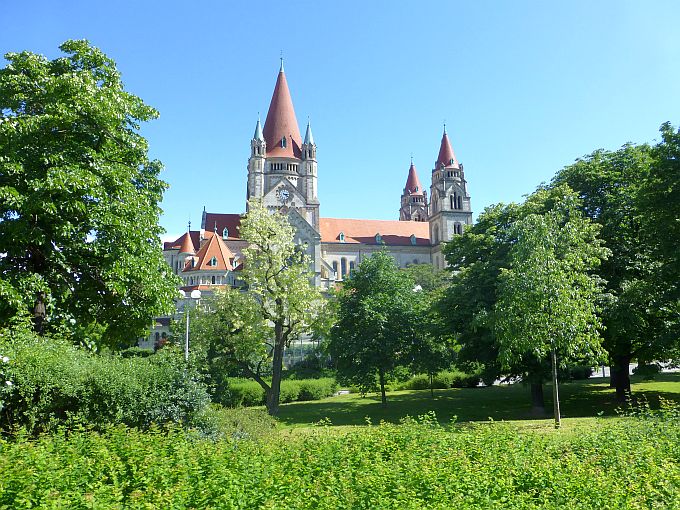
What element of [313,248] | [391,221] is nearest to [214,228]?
[313,248]

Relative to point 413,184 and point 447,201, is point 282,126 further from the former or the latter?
point 413,184

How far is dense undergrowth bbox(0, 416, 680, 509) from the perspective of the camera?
666cm

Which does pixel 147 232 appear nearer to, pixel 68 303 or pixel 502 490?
pixel 68 303

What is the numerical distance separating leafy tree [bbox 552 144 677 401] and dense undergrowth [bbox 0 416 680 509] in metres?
11.6

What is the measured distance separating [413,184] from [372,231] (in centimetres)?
2776

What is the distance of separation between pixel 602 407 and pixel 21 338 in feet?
76.7

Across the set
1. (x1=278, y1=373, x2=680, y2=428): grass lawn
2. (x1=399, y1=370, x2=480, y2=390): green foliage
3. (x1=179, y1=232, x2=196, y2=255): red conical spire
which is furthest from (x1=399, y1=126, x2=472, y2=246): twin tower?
(x1=278, y1=373, x2=680, y2=428): grass lawn

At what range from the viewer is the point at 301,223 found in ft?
230

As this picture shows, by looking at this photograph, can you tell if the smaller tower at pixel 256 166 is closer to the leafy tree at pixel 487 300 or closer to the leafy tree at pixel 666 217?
the leafy tree at pixel 487 300

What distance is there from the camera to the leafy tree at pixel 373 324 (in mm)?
26531

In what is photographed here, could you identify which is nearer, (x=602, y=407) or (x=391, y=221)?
A: (x=602, y=407)

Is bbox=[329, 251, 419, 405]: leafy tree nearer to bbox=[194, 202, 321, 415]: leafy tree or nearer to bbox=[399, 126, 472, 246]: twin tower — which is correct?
bbox=[194, 202, 321, 415]: leafy tree

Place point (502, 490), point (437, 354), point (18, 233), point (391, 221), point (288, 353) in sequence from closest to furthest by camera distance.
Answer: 1. point (502, 490)
2. point (18, 233)
3. point (437, 354)
4. point (288, 353)
5. point (391, 221)

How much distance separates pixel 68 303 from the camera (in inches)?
642
